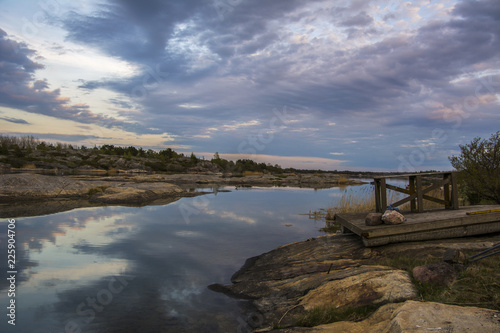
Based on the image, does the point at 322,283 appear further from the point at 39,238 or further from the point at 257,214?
the point at 257,214

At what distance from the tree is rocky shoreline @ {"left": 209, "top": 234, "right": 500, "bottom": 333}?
29.4ft

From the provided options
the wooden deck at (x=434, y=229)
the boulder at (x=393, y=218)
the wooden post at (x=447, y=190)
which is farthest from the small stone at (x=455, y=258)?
the wooden post at (x=447, y=190)

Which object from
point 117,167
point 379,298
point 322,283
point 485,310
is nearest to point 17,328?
point 322,283

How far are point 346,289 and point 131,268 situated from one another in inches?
255

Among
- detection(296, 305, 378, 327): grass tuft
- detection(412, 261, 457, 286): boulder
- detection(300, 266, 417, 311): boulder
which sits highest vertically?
detection(412, 261, 457, 286): boulder

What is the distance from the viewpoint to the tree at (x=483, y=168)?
14.8 meters

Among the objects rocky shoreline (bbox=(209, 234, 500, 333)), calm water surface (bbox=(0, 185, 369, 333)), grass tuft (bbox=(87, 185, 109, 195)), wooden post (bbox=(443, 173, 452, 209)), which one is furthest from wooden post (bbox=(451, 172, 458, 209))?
grass tuft (bbox=(87, 185, 109, 195))

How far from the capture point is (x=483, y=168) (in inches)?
602

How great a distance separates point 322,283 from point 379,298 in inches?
56.7

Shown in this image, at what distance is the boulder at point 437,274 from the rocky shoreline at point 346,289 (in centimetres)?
22

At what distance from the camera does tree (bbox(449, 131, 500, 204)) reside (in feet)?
48.5

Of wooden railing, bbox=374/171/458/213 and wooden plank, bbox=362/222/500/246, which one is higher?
wooden railing, bbox=374/171/458/213

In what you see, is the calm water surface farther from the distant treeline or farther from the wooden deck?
the distant treeline

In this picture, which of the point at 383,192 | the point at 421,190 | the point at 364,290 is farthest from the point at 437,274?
the point at 421,190
